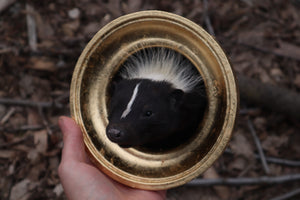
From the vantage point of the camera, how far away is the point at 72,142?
232cm

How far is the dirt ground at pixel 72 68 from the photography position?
3.39 m

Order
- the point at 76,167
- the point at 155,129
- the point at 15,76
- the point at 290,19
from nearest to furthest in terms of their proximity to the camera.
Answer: the point at 76,167 < the point at 155,129 < the point at 15,76 < the point at 290,19

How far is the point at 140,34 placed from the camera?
271 centimetres

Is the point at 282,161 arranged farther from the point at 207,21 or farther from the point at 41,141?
the point at 41,141

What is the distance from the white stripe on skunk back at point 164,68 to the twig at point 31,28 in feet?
5.11

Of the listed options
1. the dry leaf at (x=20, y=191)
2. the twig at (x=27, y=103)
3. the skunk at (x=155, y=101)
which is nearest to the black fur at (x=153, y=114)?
the skunk at (x=155, y=101)

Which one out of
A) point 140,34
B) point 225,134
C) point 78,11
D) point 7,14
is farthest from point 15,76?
point 225,134

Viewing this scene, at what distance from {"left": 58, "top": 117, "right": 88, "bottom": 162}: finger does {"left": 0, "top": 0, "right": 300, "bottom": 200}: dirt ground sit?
1.15 m

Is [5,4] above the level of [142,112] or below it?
above

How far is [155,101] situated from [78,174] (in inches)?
33.6

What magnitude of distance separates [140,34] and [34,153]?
180 cm

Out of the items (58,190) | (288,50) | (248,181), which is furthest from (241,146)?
(58,190)

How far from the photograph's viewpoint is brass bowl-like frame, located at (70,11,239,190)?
2408mm

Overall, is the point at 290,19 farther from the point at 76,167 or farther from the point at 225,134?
the point at 76,167
